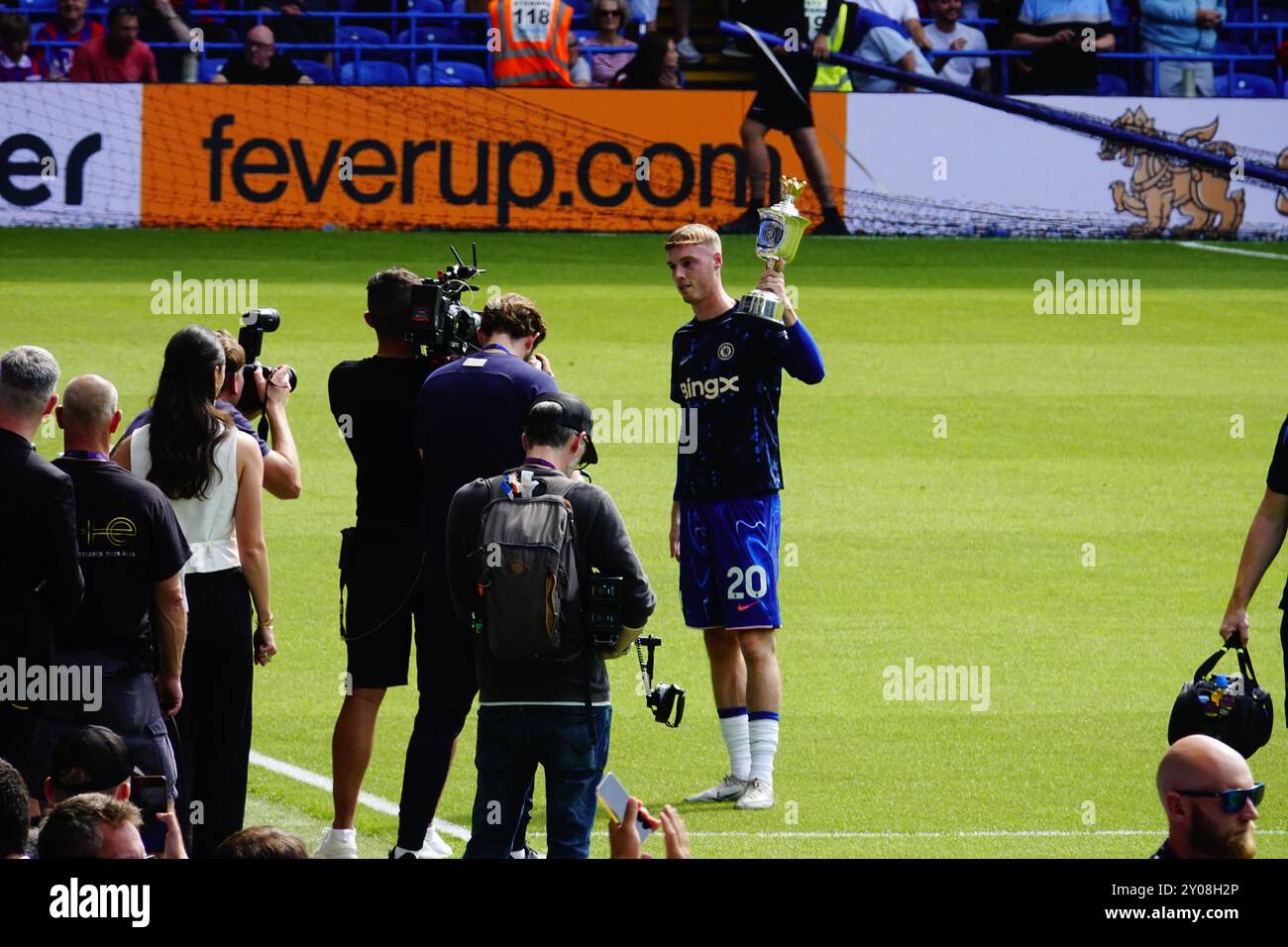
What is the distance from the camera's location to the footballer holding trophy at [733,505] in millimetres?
9125

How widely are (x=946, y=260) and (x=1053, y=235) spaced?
200 cm

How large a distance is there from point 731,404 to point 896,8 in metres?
18.5

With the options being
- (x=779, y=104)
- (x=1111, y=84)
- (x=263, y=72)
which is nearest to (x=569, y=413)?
(x=779, y=104)

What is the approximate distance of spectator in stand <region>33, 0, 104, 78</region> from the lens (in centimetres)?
2498

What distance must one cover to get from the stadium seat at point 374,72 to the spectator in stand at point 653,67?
9.07ft

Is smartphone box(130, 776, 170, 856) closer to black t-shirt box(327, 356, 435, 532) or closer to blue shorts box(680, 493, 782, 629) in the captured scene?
black t-shirt box(327, 356, 435, 532)

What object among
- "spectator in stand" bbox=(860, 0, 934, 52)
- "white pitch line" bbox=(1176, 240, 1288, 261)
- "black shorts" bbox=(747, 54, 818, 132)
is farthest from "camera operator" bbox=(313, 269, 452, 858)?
"spectator in stand" bbox=(860, 0, 934, 52)

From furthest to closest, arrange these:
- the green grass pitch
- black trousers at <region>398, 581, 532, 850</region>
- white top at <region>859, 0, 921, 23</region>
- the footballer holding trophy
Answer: white top at <region>859, 0, 921, 23</region>, the green grass pitch, the footballer holding trophy, black trousers at <region>398, 581, 532, 850</region>

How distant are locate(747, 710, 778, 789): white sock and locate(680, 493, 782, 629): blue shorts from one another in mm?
422

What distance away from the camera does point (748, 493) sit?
30.2ft

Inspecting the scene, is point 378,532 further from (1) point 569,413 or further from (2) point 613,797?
(2) point 613,797
